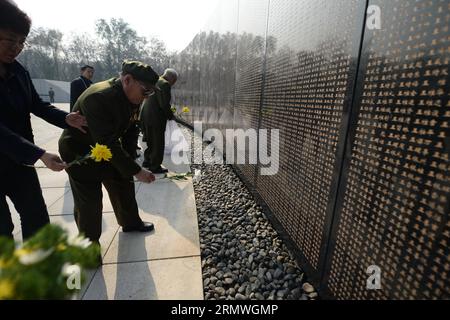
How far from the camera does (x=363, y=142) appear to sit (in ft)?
5.78

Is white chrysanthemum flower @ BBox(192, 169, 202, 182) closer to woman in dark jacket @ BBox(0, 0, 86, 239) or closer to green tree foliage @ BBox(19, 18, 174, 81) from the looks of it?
woman in dark jacket @ BBox(0, 0, 86, 239)

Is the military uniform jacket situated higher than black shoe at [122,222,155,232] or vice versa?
the military uniform jacket

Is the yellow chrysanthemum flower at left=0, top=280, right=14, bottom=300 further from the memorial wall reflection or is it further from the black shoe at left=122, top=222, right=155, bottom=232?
the black shoe at left=122, top=222, right=155, bottom=232

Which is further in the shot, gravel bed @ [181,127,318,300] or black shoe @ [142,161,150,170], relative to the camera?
black shoe @ [142,161,150,170]

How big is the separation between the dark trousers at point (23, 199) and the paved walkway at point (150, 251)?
27cm

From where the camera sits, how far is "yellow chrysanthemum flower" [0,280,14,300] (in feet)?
1.67

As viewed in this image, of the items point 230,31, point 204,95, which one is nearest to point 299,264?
point 230,31

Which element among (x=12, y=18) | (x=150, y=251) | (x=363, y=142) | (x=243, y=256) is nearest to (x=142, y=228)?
(x=150, y=251)

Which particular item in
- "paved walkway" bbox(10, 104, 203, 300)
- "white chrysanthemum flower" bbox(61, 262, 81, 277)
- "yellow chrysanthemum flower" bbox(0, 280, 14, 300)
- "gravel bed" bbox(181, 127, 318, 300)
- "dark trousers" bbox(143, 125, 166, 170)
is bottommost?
"gravel bed" bbox(181, 127, 318, 300)

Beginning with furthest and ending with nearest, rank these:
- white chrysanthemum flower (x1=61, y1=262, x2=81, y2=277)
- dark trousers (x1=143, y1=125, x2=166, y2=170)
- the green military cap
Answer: dark trousers (x1=143, y1=125, x2=166, y2=170) < the green military cap < white chrysanthemum flower (x1=61, y1=262, x2=81, y2=277)

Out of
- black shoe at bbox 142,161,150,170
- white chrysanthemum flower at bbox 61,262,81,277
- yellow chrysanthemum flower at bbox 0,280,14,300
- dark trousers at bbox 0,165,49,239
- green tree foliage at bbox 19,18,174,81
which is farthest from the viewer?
green tree foliage at bbox 19,18,174,81

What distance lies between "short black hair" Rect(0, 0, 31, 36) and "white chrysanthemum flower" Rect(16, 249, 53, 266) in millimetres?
1901

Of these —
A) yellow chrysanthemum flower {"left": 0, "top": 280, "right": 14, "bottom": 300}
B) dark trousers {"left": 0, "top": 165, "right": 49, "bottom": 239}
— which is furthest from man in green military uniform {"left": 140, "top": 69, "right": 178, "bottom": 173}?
yellow chrysanthemum flower {"left": 0, "top": 280, "right": 14, "bottom": 300}

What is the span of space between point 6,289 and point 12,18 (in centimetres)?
202
